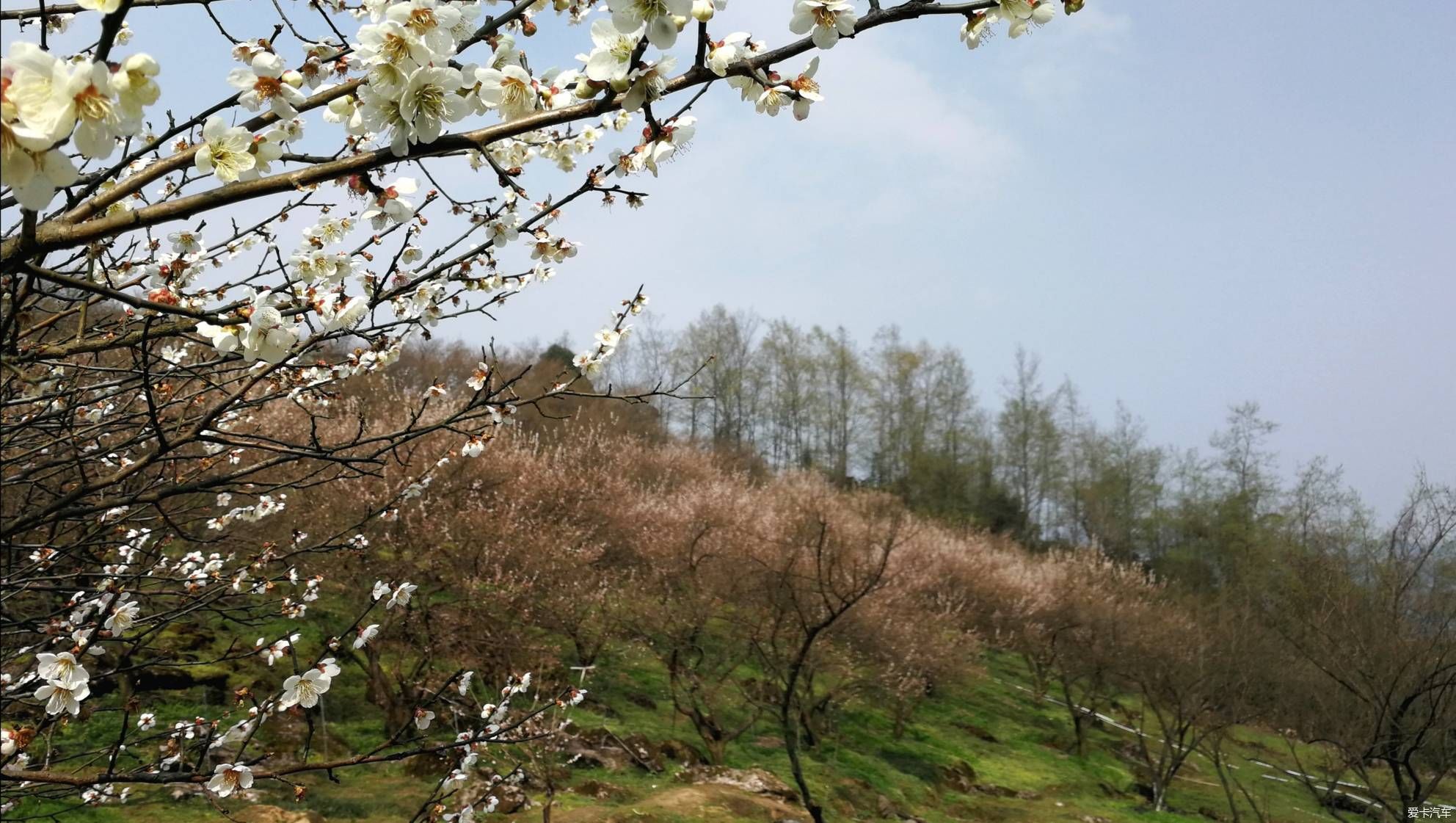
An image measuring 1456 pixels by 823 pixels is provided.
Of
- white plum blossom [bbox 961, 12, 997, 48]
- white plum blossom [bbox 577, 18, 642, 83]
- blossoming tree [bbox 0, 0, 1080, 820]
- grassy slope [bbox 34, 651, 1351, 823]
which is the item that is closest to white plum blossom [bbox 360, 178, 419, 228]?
blossoming tree [bbox 0, 0, 1080, 820]

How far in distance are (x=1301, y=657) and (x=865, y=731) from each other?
6474 millimetres

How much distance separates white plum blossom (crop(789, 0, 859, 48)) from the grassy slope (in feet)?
23.7

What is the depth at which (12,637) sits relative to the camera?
4.20m

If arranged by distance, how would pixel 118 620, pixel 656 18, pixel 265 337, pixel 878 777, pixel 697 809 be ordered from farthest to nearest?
pixel 878 777 < pixel 697 809 < pixel 118 620 < pixel 265 337 < pixel 656 18

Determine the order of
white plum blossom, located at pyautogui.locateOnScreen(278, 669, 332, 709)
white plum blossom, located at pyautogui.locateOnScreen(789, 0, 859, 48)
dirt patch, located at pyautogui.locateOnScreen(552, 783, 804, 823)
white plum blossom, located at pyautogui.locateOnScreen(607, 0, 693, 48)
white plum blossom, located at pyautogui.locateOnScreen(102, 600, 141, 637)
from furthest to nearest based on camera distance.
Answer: dirt patch, located at pyautogui.locateOnScreen(552, 783, 804, 823) → white plum blossom, located at pyautogui.locateOnScreen(102, 600, 141, 637) → white plum blossom, located at pyautogui.locateOnScreen(278, 669, 332, 709) → white plum blossom, located at pyautogui.locateOnScreen(789, 0, 859, 48) → white plum blossom, located at pyautogui.locateOnScreen(607, 0, 693, 48)

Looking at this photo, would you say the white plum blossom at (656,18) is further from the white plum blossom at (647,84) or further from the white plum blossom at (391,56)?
the white plum blossom at (391,56)

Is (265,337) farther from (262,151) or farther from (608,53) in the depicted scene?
(608,53)

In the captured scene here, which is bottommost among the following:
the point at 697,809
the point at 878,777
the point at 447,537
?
the point at 878,777

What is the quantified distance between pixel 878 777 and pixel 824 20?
1178cm

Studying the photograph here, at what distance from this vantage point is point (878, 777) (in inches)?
A: 452

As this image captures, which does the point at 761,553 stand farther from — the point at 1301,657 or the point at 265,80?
the point at 265,80

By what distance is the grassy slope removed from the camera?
7.73 m

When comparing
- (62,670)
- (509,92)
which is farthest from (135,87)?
(62,670)

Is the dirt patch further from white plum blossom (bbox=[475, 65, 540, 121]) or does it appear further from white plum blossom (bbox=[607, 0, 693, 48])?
white plum blossom (bbox=[607, 0, 693, 48])
